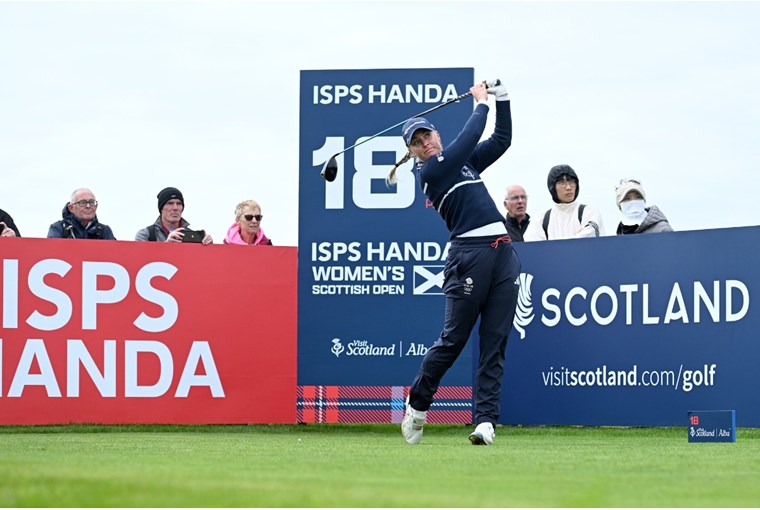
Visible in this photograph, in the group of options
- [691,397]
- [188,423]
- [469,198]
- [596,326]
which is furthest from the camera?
[188,423]

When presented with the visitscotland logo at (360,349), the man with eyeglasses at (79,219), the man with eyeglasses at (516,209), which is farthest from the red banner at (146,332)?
the man with eyeglasses at (516,209)

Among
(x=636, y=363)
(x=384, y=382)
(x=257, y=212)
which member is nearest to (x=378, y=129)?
(x=257, y=212)

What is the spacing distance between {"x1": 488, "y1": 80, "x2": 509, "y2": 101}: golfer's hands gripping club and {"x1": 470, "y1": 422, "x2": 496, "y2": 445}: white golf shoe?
202 cm

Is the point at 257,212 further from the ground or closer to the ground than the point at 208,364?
further from the ground

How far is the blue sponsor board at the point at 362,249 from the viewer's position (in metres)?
11.0

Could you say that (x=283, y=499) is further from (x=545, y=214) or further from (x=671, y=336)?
(x=545, y=214)

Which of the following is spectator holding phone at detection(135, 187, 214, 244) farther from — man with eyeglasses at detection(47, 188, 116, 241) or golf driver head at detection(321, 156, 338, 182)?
golf driver head at detection(321, 156, 338, 182)

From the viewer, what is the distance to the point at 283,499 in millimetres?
3906

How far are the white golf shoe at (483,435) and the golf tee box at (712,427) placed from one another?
1.24 meters

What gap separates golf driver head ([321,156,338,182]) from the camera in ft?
33.0

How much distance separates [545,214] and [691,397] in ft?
7.26

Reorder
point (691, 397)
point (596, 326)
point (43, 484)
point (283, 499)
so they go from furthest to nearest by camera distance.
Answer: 1. point (596, 326)
2. point (691, 397)
3. point (43, 484)
4. point (283, 499)

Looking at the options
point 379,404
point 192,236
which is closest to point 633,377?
point 379,404

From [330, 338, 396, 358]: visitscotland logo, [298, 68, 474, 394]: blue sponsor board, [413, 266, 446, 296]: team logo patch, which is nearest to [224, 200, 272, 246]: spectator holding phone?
[298, 68, 474, 394]: blue sponsor board
